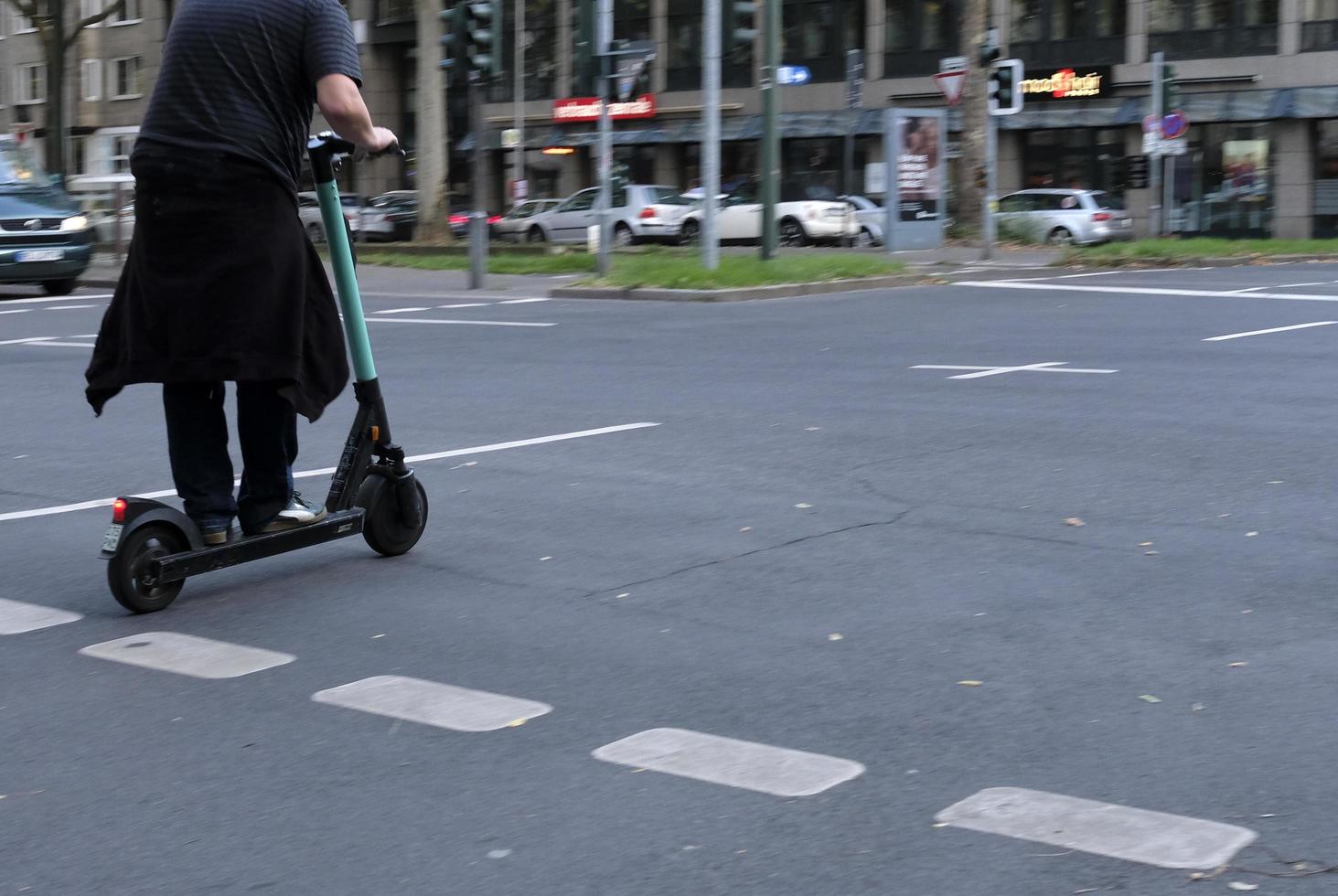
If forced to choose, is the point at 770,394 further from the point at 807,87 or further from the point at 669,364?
the point at 807,87

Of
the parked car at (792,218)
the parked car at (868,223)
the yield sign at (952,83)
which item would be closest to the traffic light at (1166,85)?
the parked car at (868,223)

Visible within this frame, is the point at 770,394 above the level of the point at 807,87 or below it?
below

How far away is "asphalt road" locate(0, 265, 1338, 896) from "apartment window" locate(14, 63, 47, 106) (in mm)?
62512

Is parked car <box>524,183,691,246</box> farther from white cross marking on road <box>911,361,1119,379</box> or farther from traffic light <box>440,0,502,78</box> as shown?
white cross marking on road <box>911,361,1119,379</box>

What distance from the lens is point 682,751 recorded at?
377 cm

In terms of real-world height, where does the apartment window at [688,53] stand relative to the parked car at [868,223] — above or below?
above

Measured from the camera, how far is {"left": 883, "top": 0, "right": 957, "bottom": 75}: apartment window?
156ft

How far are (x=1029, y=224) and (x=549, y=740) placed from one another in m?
32.7

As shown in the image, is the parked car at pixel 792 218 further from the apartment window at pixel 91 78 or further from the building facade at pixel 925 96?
the apartment window at pixel 91 78

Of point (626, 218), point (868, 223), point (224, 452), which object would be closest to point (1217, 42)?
point (868, 223)

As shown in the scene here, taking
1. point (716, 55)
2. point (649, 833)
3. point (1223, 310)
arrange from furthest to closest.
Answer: point (716, 55)
point (1223, 310)
point (649, 833)

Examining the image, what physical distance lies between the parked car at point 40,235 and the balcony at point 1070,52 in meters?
27.7

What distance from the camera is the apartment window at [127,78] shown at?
6469 cm

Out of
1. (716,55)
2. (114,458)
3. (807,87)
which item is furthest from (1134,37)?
(114,458)
